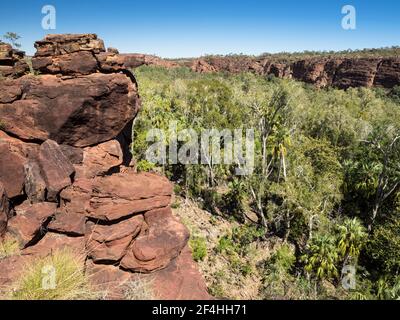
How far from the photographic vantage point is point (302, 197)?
973 inches

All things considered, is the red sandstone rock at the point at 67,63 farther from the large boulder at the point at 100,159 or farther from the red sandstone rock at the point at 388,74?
the red sandstone rock at the point at 388,74

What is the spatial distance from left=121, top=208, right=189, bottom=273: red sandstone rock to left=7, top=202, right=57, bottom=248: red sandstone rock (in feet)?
7.94

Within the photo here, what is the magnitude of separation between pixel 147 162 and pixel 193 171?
5.72 m

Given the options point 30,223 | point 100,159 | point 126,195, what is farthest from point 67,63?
point 30,223

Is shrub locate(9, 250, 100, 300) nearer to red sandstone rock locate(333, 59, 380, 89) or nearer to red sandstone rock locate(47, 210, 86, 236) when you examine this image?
red sandstone rock locate(47, 210, 86, 236)

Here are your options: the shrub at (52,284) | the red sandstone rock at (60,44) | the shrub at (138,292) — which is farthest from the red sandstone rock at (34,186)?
the red sandstone rock at (60,44)

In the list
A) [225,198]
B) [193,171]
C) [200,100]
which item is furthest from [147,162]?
[200,100]

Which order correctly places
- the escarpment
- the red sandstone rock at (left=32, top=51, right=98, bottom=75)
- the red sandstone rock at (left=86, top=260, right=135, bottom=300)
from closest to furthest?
the red sandstone rock at (left=86, top=260, right=135, bottom=300), the escarpment, the red sandstone rock at (left=32, top=51, right=98, bottom=75)

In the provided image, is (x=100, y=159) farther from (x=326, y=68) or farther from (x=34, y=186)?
(x=326, y=68)

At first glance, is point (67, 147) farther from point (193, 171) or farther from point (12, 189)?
point (193, 171)

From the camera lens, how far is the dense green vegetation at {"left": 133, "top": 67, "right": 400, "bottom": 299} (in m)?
22.0

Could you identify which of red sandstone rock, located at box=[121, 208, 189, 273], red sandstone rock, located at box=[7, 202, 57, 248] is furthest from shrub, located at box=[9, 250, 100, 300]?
red sandstone rock, located at box=[121, 208, 189, 273]

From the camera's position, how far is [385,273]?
22.5 meters

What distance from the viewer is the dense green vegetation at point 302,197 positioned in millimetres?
21953
